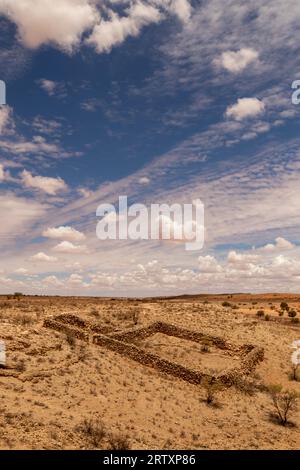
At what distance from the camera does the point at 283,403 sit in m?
16.0

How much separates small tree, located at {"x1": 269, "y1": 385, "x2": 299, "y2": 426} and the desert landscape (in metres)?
0.07

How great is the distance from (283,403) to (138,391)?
652cm

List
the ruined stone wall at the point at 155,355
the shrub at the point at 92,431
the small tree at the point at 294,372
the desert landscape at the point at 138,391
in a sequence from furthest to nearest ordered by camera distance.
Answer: the small tree at the point at 294,372
the ruined stone wall at the point at 155,355
the desert landscape at the point at 138,391
the shrub at the point at 92,431

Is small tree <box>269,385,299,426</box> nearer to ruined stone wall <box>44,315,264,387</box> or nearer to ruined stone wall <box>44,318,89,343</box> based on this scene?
ruined stone wall <box>44,315,264,387</box>

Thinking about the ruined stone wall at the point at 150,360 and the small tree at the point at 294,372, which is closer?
the ruined stone wall at the point at 150,360

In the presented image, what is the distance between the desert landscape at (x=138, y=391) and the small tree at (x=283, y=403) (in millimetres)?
73

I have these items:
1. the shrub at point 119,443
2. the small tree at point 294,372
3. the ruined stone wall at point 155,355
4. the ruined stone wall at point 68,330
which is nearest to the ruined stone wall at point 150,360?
the ruined stone wall at point 155,355

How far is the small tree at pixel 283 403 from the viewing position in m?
14.3

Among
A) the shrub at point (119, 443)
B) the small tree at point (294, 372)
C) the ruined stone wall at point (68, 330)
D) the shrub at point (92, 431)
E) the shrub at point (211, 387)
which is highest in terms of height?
the ruined stone wall at point (68, 330)

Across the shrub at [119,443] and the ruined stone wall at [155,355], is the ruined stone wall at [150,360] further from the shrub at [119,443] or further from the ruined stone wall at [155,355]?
the shrub at [119,443]

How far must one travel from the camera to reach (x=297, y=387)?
19406 mm

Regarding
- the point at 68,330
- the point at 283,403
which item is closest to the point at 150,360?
the point at 68,330

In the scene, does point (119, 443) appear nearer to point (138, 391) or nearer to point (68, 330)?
point (138, 391)
